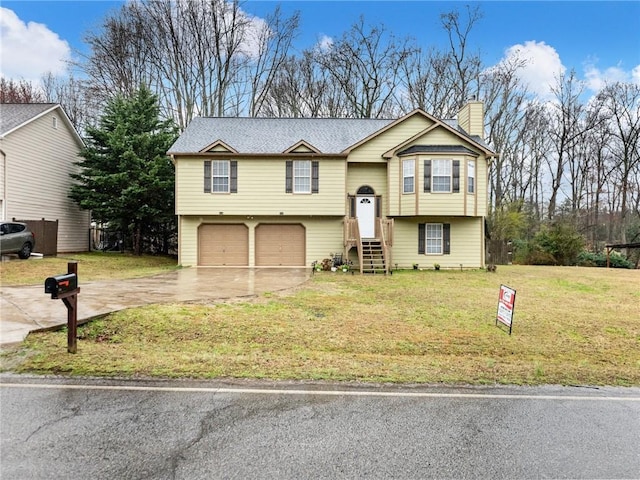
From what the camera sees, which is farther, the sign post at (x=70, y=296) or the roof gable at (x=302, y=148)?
the roof gable at (x=302, y=148)

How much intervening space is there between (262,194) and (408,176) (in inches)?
265

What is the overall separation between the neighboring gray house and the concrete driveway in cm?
758

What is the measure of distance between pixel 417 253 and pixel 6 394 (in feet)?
52.7

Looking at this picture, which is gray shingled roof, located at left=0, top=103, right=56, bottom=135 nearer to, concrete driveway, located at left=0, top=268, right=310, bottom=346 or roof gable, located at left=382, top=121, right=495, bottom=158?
concrete driveway, located at left=0, top=268, right=310, bottom=346

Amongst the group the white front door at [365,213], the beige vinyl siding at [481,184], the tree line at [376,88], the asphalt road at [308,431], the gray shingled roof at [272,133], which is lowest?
the asphalt road at [308,431]

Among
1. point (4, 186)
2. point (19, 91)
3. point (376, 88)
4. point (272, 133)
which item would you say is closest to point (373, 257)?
point (272, 133)

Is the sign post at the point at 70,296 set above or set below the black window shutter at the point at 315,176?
below

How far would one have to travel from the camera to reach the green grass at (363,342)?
488cm

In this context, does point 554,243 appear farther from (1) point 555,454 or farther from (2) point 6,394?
(2) point 6,394

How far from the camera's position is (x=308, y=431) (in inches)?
133

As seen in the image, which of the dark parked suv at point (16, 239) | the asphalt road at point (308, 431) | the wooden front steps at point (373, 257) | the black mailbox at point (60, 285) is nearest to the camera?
the asphalt road at point (308, 431)

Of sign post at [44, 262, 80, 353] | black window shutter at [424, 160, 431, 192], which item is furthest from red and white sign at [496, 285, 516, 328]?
black window shutter at [424, 160, 431, 192]

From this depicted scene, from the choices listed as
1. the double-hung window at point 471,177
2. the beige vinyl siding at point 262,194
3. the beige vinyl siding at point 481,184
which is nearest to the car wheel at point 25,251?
the beige vinyl siding at point 262,194

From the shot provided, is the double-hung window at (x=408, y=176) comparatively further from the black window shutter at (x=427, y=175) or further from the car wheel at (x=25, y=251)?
the car wheel at (x=25, y=251)
